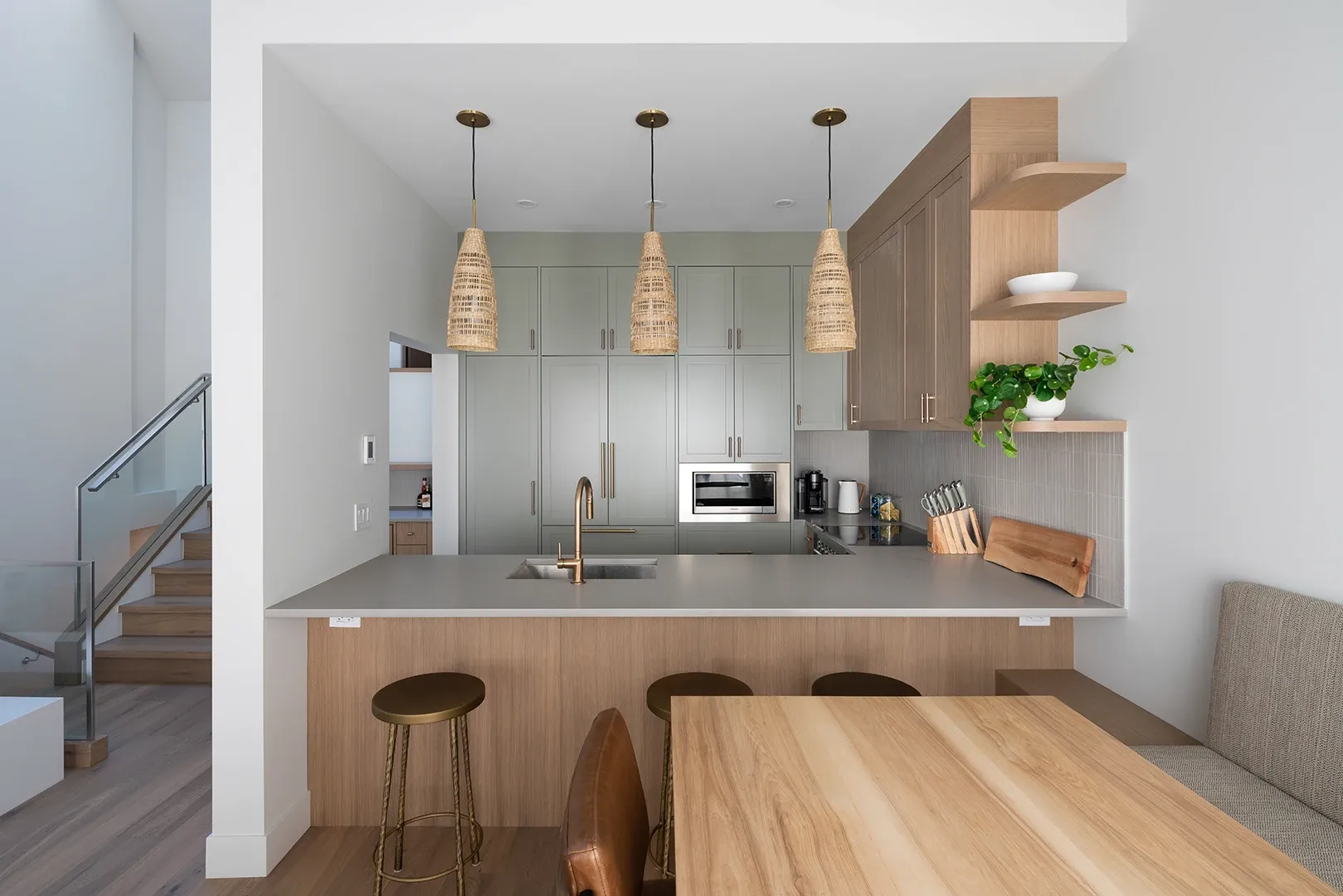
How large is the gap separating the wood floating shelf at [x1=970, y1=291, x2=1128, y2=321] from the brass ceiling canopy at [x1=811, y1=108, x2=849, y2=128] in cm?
88

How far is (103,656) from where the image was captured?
3.81 meters

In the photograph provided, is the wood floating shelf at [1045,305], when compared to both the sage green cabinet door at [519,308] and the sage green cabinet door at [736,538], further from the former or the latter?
the sage green cabinet door at [519,308]

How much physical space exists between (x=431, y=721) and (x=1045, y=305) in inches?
85.0

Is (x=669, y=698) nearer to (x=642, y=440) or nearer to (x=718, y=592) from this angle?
(x=718, y=592)

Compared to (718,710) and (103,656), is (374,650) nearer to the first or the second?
(718,710)

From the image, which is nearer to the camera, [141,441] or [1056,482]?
[1056,482]

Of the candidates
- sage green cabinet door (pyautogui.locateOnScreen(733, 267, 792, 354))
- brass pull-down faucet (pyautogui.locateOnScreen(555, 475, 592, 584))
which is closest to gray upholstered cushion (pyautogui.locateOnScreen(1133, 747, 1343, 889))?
brass pull-down faucet (pyautogui.locateOnScreen(555, 475, 592, 584))

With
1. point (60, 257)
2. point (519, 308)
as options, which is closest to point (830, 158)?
point (519, 308)

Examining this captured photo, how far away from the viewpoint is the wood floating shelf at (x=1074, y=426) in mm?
2037

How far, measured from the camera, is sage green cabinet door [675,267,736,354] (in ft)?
13.8

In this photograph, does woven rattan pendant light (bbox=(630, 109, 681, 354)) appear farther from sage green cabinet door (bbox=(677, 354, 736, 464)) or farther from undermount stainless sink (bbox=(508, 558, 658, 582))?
sage green cabinet door (bbox=(677, 354, 736, 464))

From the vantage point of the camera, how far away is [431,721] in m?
1.87

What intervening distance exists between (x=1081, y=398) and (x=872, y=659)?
3.69 ft

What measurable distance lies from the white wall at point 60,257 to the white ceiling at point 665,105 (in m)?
2.64
